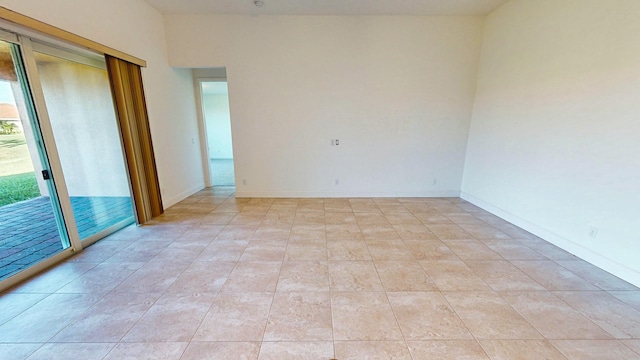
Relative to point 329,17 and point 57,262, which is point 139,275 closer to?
point 57,262

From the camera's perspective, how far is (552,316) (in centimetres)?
184

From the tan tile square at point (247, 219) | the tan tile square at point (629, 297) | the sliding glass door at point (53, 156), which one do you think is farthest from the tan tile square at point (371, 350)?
the sliding glass door at point (53, 156)

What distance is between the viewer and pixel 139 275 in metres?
2.35

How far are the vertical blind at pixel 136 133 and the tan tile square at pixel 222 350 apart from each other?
274cm

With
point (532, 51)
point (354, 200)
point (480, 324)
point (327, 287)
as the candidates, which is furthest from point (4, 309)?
point (532, 51)

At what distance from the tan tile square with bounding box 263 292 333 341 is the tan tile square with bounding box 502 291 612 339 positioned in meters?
1.54

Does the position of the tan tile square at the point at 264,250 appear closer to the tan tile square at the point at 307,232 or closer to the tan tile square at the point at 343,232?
the tan tile square at the point at 307,232

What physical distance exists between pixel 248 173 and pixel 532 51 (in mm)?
4886

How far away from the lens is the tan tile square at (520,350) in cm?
152

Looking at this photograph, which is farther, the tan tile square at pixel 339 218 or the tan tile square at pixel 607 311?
the tan tile square at pixel 339 218

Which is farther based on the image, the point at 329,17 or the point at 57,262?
the point at 329,17

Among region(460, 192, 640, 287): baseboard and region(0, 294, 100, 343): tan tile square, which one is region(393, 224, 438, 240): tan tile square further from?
region(0, 294, 100, 343): tan tile square

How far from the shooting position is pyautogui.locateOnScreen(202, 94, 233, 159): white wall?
1075 centimetres

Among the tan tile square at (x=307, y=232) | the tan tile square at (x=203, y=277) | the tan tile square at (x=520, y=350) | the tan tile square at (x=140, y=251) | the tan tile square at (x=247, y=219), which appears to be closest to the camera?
the tan tile square at (x=520, y=350)
